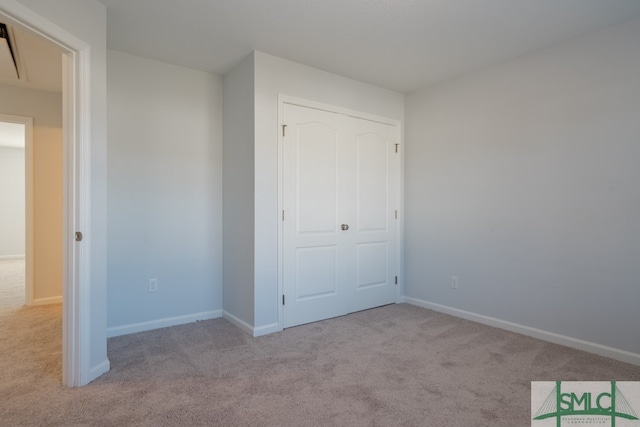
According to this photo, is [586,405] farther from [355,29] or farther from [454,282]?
[355,29]

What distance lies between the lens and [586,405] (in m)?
1.93

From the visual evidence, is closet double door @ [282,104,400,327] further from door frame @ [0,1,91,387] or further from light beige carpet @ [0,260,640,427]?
door frame @ [0,1,91,387]

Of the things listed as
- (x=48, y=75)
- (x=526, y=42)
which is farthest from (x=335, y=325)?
(x=48, y=75)

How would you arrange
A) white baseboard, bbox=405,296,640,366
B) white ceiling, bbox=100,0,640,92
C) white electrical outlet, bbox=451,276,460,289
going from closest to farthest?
white ceiling, bbox=100,0,640,92, white baseboard, bbox=405,296,640,366, white electrical outlet, bbox=451,276,460,289

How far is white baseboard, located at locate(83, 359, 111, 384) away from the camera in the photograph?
2.19m

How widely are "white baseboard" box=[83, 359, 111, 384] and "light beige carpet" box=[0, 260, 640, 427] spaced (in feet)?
0.16

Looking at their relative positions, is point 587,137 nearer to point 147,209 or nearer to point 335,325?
point 335,325

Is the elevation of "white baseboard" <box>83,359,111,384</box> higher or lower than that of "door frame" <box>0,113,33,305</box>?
lower

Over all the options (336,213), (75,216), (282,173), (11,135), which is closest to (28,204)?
(75,216)

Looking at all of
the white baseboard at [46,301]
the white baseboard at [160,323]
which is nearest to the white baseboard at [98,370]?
the white baseboard at [160,323]

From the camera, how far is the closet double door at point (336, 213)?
Result: 3.30m

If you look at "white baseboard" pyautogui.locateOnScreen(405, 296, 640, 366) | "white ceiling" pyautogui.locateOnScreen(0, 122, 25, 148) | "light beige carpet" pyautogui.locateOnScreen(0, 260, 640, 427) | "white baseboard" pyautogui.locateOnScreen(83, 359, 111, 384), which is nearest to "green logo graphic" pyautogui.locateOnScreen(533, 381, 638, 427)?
"light beige carpet" pyautogui.locateOnScreen(0, 260, 640, 427)

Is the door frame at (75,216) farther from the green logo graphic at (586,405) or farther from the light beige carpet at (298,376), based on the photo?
the green logo graphic at (586,405)

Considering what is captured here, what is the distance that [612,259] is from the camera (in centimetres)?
261
